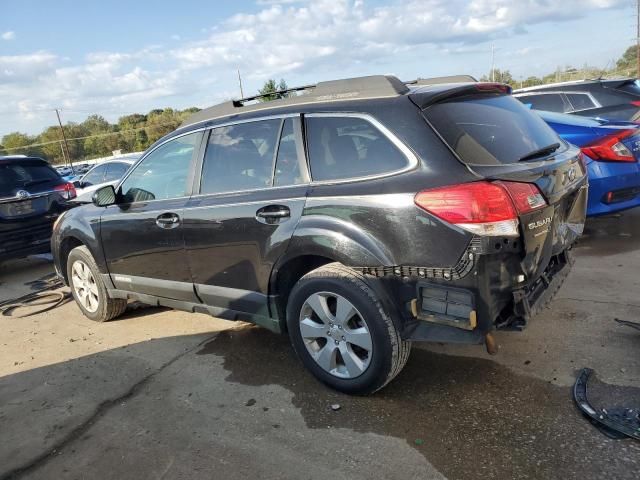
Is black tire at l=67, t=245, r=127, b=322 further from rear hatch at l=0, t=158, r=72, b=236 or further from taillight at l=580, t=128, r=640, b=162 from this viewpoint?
taillight at l=580, t=128, r=640, b=162

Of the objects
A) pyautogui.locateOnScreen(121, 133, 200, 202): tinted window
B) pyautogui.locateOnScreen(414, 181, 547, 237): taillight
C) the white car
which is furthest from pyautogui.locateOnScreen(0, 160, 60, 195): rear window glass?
pyautogui.locateOnScreen(414, 181, 547, 237): taillight

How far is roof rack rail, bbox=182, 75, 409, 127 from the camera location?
307 cm

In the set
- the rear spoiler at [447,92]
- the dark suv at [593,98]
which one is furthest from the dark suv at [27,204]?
the dark suv at [593,98]

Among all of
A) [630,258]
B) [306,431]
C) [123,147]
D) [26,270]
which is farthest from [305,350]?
[123,147]

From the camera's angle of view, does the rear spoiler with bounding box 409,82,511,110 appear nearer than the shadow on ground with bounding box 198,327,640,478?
No

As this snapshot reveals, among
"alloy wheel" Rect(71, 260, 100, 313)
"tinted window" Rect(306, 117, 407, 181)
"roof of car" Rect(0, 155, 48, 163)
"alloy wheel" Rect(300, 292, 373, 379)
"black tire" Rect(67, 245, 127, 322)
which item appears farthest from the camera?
"roof of car" Rect(0, 155, 48, 163)

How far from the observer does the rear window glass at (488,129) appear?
279 centimetres

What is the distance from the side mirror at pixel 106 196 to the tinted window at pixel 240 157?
111cm

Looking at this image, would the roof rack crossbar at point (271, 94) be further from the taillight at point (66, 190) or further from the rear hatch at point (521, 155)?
the taillight at point (66, 190)

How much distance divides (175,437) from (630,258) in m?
4.52

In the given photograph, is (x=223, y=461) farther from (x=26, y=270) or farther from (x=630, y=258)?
(x=26, y=270)

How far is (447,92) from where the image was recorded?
3.02 metres

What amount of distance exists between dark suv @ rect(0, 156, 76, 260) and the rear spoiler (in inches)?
247

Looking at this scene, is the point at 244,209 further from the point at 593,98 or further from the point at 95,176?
the point at 95,176
